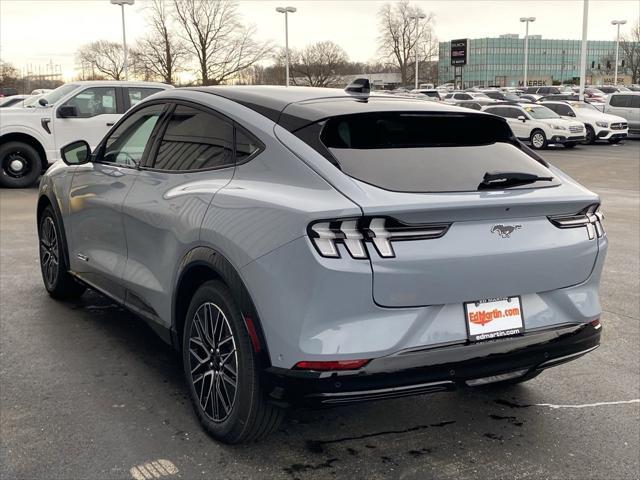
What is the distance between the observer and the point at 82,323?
5.17 meters

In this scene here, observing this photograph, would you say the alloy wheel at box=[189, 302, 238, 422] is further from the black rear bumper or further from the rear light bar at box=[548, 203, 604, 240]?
the rear light bar at box=[548, 203, 604, 240]

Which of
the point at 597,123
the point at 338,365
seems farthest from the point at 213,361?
the point at 597,123

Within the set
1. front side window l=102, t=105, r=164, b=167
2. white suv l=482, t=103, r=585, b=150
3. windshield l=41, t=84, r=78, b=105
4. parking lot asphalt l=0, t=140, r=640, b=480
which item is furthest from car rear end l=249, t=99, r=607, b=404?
white suv l=482, t=103, r=585, b=150

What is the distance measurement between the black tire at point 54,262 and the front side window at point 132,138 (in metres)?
0.93

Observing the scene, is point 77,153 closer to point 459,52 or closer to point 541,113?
point 541,113

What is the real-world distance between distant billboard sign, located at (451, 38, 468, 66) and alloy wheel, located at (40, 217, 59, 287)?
213 ft

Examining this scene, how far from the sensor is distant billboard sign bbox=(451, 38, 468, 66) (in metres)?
67.0

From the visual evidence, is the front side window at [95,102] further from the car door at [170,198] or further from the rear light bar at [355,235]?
the rear light bar at [355,235]

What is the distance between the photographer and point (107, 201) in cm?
447

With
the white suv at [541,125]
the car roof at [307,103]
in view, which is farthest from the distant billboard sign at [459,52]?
the car roof at [307,103]

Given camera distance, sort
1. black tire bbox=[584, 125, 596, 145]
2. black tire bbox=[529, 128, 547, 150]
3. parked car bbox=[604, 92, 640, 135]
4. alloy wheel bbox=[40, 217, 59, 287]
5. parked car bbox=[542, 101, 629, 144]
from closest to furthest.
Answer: alloy wheel bbox=[40, 217, 59, 287]
black tire bbox=[529, 128, 547, 150]
parked car bbox=[542, 101, 629, 144]
black tire bbox=[584, 125, 596, 145]
parked car bbox=[604, 92, 640, 135]

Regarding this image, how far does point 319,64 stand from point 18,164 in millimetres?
67258

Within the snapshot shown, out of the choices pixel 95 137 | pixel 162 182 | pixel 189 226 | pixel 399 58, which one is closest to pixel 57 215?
pixel 162 182

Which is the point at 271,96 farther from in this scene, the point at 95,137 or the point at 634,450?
the point at 95,137
